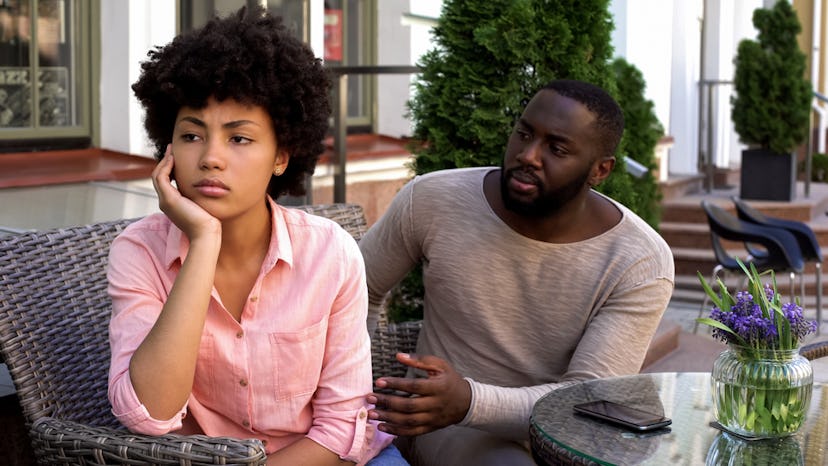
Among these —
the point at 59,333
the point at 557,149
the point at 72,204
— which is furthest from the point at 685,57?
the point at 59,333

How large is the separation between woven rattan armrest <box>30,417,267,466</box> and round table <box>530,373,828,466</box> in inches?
24.5

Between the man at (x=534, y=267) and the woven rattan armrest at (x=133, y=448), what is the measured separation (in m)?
0.87

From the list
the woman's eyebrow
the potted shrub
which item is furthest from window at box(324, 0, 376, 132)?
the potted shrub

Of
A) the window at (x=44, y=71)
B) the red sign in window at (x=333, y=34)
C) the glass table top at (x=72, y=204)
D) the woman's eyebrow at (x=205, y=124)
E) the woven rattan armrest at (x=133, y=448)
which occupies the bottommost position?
the woven rattan armrest at (x=133, y=448)

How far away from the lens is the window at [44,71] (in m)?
5.58

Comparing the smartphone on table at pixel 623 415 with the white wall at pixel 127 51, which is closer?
the smartphone on table at pixel 623 415

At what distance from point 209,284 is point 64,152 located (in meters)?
3.75

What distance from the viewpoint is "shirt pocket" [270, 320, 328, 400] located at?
7.79 ft

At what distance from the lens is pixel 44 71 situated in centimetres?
571

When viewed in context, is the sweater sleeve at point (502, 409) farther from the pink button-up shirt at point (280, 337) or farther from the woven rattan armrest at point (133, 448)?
the woven rattan armrest at point (133, 448)

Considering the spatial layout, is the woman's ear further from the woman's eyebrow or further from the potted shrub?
the potted shrub

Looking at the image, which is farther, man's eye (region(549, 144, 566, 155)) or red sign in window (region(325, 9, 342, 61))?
red sign in window (region(325, 9, 342, 61))

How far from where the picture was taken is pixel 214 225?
227 cm

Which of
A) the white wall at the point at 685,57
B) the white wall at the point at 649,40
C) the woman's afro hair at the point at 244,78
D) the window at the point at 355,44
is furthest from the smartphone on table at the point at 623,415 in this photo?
the white wall at the point at 649,40
